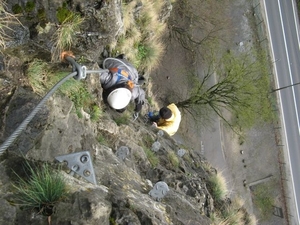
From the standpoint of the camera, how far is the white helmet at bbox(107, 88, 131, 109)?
6206 millimetres

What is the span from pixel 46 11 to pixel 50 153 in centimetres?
166

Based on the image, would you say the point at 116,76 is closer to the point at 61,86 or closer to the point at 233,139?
the point at 61,86

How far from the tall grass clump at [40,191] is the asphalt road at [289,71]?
1341cm

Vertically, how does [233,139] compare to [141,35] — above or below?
below

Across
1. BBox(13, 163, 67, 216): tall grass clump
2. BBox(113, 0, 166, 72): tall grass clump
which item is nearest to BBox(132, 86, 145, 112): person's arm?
BBox(113, 0, 166, 72): tall grass clump

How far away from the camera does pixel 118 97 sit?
20.5 ft

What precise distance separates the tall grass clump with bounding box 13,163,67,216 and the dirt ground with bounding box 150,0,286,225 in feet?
29.4

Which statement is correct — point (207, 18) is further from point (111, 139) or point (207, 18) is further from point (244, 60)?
point (111, 139)

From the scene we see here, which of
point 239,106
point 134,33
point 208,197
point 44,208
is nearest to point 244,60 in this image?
point 239,106

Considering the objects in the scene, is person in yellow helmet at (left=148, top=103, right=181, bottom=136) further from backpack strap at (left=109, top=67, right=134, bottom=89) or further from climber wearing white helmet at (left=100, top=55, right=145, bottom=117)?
backpack strap at (left=109, top=67, right=134, bottom=89)

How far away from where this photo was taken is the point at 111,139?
600cm

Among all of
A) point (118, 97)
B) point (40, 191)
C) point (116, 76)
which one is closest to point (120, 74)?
point (116, 76)

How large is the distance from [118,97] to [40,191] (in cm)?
314

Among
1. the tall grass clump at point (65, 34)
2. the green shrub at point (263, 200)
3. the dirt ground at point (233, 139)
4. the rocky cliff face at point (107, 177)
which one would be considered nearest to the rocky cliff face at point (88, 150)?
the rocky cliff face at point (107, 177)
